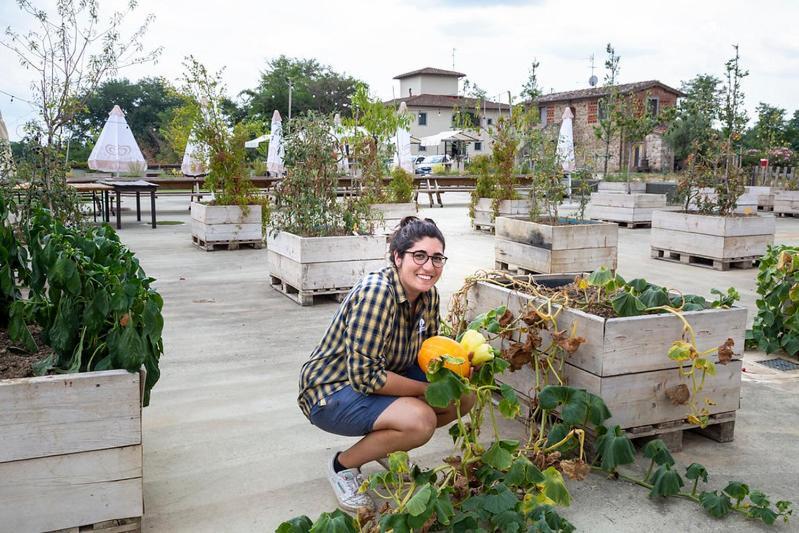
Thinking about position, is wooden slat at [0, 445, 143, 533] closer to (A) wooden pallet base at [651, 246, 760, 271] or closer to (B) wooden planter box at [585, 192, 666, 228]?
(A) wooden pallet base at [651, 246, 760, 271]

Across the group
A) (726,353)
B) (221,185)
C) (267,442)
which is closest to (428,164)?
(221,185)

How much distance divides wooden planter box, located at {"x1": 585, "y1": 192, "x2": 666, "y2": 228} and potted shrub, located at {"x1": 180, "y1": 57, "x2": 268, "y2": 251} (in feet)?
24.9

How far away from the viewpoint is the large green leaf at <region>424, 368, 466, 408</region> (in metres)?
2.66

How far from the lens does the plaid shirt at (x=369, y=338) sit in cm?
277

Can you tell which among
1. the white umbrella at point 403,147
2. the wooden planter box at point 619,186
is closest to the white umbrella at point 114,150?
the white umbrella at point 403,147

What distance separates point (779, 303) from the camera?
5.18m

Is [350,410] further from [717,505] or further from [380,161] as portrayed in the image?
[380,161]

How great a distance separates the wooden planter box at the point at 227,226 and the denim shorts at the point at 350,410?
26.3 feet

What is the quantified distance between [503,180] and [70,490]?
1137 cm

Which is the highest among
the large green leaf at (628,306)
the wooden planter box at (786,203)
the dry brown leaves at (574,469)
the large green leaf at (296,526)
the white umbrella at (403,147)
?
the white umbrella at (403,147)

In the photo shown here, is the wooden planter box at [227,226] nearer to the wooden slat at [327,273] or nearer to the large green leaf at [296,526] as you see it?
the wooden slat at [327,273]

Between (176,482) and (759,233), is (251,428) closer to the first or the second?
(176,482)

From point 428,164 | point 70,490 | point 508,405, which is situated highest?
point 428,164

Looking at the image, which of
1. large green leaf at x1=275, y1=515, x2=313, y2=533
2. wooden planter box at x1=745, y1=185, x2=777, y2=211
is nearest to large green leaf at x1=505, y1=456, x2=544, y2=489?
large green leaf at x1=275, y1=515, x2=313, y2=533
